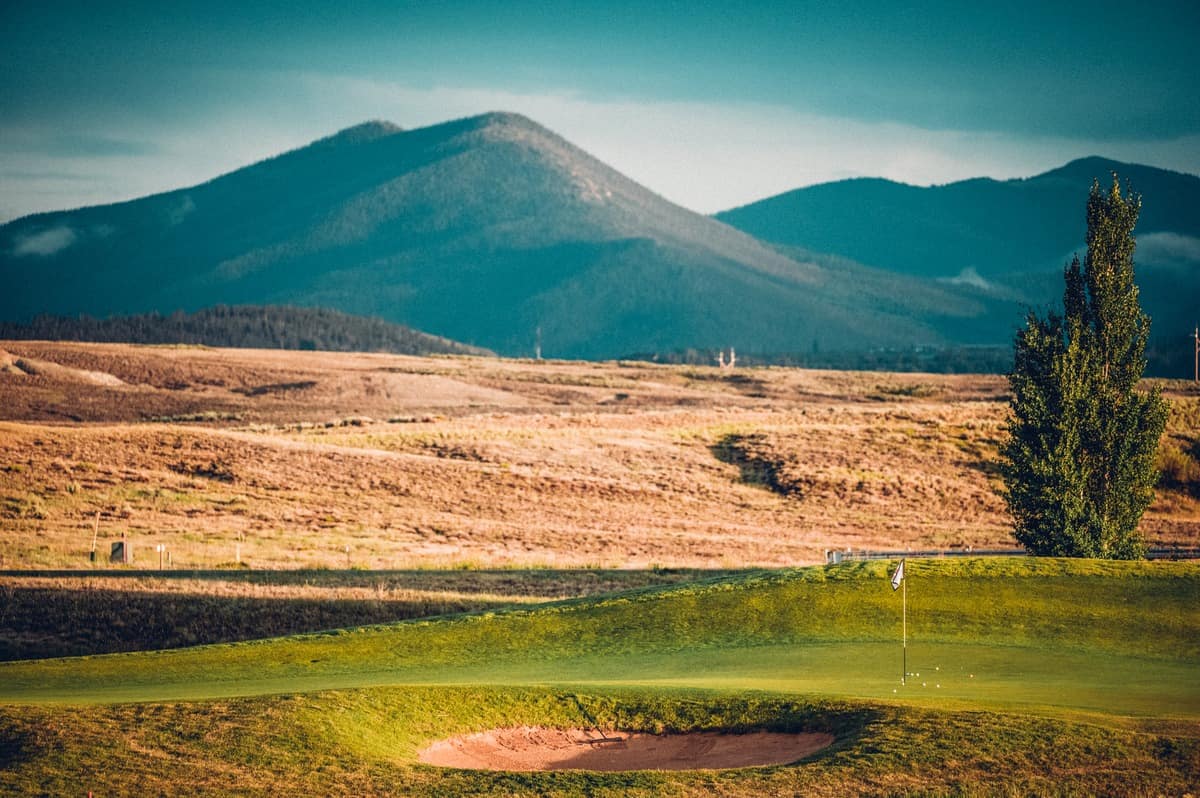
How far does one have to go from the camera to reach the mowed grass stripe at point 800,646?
23250 mm

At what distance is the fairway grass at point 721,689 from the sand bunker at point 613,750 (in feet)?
0.66

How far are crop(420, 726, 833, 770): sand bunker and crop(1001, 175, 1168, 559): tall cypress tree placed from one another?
73.0 ft

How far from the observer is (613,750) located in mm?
21094

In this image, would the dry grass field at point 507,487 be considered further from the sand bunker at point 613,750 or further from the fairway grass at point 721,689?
the sand bunker at point 613,750

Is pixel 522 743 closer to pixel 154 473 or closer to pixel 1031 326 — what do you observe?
pixel 1031 326

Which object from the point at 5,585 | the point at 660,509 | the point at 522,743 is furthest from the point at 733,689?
the point at 660,509

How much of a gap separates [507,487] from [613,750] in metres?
48.9

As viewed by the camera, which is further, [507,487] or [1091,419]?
[507,487]

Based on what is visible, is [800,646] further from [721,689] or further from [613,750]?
[613,750]

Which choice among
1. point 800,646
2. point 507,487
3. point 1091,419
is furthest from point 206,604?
point 507,487

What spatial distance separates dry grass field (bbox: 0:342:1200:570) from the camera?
176 feet

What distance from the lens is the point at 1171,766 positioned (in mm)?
17844

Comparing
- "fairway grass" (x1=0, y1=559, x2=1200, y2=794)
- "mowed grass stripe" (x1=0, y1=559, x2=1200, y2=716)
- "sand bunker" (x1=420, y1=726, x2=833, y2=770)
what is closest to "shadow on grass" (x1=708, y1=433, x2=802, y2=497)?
"mowed grass stripe" (x1=0, y1=559, x2=1200, y2=716)

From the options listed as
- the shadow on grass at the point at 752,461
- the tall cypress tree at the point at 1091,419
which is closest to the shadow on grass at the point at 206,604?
the tall cypress tree at the point at 1091,419
